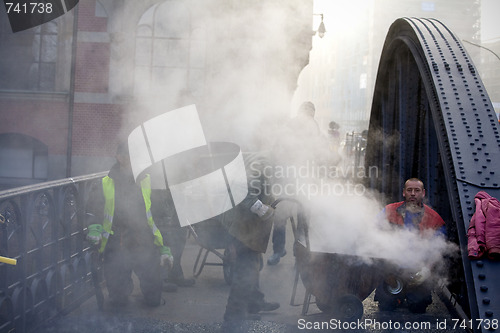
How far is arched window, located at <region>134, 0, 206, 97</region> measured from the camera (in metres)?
A: 10.3

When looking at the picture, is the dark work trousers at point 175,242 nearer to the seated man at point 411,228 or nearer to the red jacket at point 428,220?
the seated man at point 411,228

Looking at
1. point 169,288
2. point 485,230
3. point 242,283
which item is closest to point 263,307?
point 242,283

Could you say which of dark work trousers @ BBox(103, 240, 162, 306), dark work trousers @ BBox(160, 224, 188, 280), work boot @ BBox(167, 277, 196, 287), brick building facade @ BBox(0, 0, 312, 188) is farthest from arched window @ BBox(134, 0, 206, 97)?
dark work trousers @ BBox(103, 240, 162, 306)

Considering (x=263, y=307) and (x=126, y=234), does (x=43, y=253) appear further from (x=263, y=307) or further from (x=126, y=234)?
(x=263, y=307)

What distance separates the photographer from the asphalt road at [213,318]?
11.0 ft

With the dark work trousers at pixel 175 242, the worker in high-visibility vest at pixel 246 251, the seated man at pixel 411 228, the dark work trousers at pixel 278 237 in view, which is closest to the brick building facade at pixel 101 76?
the dark work trousers at pixel 278 237

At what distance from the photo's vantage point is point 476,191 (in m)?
2.48

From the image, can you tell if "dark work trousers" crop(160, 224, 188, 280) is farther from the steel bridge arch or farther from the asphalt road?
the steel bridge arch

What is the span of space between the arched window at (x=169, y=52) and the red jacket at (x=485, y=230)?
8.46 metres

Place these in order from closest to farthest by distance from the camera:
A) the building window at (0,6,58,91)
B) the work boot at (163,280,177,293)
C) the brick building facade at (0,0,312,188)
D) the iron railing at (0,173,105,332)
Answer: the iron railing at (0,173,105,332) < the work boot at (163,280,177,293) < the brick building facade at (0,0,312,188) < the building window at (0,6,58,91)

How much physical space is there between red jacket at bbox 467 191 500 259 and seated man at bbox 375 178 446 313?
3.27 ft

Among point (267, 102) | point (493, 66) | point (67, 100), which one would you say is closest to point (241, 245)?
point (267, 102)

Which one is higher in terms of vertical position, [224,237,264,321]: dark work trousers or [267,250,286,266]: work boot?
[224,237,264,321]: dark work trousers

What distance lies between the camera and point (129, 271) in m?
3.93
